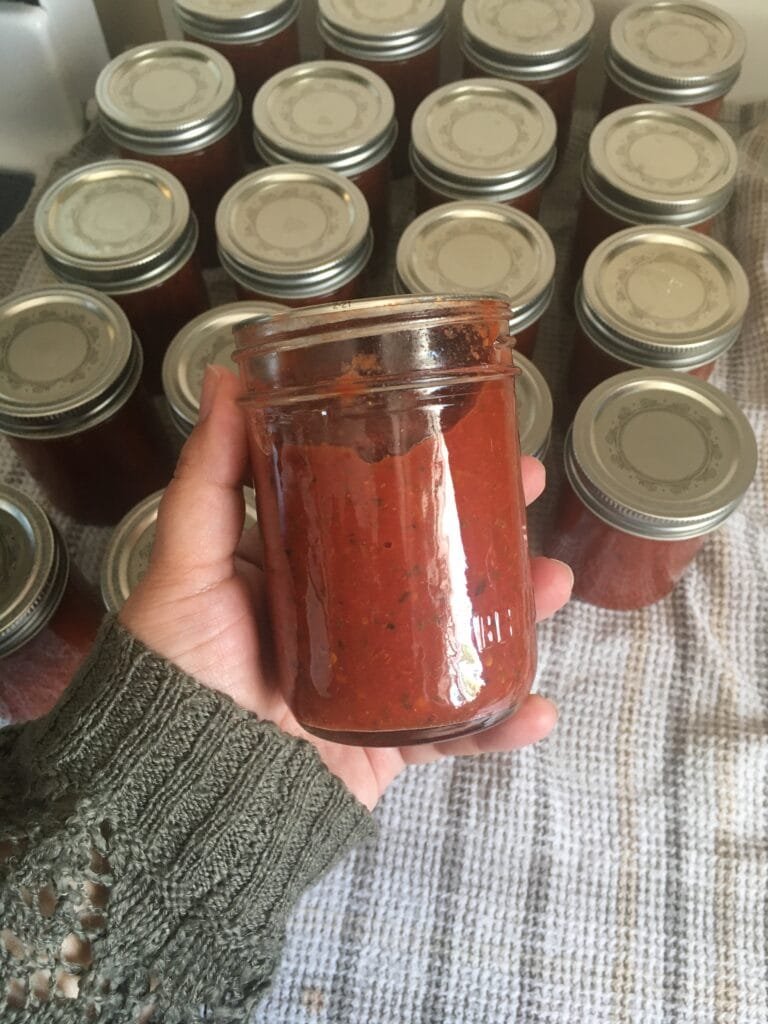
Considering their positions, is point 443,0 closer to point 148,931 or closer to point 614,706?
point 614,706

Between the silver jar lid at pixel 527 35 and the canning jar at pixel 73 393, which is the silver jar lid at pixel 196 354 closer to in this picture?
the canning jar at pixel 73 393

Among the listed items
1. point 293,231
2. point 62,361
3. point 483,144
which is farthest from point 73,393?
point 483,144

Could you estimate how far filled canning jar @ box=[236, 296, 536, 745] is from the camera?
1.83 feet

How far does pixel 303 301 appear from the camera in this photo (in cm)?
101

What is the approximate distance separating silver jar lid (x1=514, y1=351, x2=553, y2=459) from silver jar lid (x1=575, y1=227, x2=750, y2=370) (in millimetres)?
85

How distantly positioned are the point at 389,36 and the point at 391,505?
0.89 meters

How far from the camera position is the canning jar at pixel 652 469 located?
853 millimetres

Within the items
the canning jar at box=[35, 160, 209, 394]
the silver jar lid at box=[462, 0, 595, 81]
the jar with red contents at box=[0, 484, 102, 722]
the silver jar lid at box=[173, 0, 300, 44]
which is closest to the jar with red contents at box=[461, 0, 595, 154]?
the silver jar lid at box=[462, 0, 595, 81]

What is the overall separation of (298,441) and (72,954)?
0.38m

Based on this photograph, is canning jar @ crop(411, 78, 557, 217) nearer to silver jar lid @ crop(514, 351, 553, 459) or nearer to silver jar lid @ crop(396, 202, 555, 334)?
silver jar lid @ crop(396, 202, 555, 334)

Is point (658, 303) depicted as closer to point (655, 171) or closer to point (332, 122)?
point (655, 171)

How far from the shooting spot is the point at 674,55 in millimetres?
1175

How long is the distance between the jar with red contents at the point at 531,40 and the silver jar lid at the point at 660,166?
0.42 feet

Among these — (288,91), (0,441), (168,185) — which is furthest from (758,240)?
(0,441)
